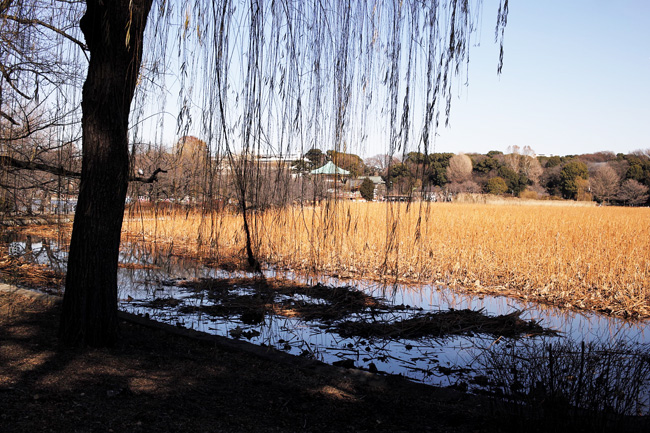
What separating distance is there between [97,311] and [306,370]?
4.35 feet

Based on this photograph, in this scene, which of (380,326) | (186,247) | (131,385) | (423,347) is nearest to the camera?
(131,385)

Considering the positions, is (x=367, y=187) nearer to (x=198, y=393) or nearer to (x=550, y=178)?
(x=198, y=393)

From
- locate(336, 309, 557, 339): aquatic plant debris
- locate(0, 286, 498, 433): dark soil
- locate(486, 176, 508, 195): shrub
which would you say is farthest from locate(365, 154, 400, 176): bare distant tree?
locate(486, 176, 508, 195): shrub

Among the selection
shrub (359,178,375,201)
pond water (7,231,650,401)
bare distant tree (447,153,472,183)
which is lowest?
pond water (7,231,650,401)

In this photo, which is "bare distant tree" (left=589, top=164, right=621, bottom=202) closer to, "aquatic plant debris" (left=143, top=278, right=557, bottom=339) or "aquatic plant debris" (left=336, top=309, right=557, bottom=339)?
"aquatic plant debris" (left=143, top=278, right=557, bottom=339)

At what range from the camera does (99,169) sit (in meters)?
2.85

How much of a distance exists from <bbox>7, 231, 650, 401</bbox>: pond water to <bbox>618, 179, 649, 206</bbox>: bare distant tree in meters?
47.0

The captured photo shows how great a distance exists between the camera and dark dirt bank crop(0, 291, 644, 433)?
2.08 m

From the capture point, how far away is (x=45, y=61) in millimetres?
4832

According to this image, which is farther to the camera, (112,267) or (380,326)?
(380,326)

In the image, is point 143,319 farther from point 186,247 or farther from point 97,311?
point 186,247

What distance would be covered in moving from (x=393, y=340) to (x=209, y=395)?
2.31 metres

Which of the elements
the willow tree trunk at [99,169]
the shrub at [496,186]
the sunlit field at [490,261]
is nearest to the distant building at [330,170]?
the willow tree trunk at [99,169]

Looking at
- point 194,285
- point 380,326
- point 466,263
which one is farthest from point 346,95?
point 466,263
